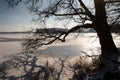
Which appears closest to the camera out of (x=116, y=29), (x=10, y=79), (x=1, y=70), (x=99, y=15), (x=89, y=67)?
(x=10, y=79)

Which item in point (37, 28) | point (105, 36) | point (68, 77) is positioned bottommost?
point (68, 77)

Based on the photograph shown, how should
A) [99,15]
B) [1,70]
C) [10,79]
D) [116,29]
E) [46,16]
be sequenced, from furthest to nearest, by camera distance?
[116,29] → [46,16] → [99,15] → [1,70] → [10,79]

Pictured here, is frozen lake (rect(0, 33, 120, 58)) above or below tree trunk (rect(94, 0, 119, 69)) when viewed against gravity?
below

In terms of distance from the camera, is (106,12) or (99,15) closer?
(99,15)

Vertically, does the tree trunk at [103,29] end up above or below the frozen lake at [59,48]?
above

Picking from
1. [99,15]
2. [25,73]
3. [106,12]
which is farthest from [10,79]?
[106,12]

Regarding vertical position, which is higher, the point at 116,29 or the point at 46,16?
the point at 46,16

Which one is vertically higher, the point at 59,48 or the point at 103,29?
the point at 103,29

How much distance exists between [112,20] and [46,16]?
438 cm

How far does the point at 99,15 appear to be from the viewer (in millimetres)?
12953

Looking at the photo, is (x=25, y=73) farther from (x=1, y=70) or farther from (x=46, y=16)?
(x=46, y=16)

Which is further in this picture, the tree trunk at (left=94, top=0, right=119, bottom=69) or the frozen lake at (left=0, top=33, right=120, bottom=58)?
the frozen lake at (left=0, top=33, right=120, bottom=58)

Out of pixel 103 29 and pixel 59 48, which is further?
pixel 59 48

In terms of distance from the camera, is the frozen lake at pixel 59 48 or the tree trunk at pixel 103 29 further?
the frozen lake at pixel 59 48
